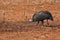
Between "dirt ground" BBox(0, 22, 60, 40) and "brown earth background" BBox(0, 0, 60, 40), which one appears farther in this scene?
"brown earth background" BBox(0, 0, 60, 40)

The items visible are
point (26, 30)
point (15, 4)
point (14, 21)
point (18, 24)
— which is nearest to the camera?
point (26, 30)

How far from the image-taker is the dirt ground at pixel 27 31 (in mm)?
11188

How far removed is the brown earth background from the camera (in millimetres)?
11409

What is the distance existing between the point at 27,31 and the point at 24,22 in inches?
91.6

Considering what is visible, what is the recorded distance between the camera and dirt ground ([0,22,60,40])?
1119cm

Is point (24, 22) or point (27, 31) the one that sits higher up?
point (27, 31)

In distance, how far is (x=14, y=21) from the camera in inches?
584

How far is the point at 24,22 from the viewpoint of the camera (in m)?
14.6

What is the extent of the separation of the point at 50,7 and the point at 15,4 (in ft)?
8.51

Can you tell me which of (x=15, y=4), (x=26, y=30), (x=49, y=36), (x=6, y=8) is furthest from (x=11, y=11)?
(x=49, y=36)

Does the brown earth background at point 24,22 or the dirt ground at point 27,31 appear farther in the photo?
the brown earth background at point 24,22

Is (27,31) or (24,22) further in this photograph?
(24,22)

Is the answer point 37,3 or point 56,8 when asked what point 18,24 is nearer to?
point 56,8

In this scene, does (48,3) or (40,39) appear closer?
(40,39)
